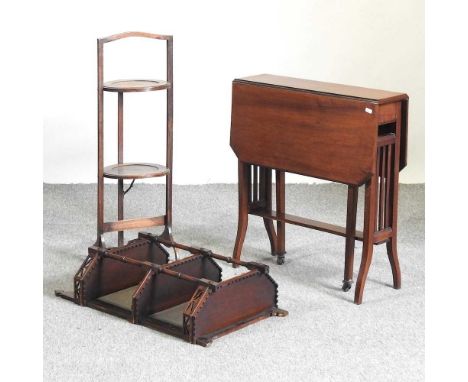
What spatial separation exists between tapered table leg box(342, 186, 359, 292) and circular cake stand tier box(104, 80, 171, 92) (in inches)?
38.8

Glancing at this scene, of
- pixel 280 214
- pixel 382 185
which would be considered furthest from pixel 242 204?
pixel 382 185

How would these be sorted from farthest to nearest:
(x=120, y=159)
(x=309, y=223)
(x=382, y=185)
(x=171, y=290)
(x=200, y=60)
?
(x=200, y=60), (x=120, y=159), (x=309, y=223), (x=382, y=185), (x=171, y=290)

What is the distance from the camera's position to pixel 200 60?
17.4 ft

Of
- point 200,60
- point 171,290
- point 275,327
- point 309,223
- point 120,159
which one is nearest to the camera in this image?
point 275,327

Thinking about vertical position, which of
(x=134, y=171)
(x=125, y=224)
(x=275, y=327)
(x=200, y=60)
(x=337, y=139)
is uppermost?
(x=200, y=60)

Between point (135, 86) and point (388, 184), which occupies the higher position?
point (135, 86)

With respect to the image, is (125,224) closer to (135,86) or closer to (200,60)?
(135,86)

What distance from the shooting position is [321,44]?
532cm

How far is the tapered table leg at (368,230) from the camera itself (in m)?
3.26

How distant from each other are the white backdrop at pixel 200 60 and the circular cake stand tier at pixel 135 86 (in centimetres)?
140

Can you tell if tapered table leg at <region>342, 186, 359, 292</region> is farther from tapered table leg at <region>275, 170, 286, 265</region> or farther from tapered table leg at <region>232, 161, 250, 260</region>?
tapered table leg at <region>232, 161, 250, 260</region>

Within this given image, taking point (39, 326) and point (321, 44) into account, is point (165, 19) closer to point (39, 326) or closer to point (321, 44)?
point (321, 44)

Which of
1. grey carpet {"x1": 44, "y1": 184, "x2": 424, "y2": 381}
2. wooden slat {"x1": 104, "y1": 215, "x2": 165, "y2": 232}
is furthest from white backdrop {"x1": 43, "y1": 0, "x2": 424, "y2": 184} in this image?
wooden slat {"x1": 104, "y1": 215, "x2": 165, "y2": 232}

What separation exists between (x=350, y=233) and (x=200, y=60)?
2.24 m
